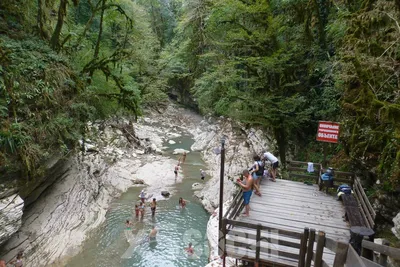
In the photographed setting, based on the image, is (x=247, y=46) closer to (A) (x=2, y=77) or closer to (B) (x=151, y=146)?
(A) (x=2, y=77)

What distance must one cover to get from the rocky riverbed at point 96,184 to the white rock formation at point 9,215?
29mm

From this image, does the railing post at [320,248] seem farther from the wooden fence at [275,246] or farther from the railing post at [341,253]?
the railing post at [341,253]

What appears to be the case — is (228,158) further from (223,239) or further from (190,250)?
(223,239)

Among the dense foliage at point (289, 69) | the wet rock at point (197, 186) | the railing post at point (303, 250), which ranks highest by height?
the dense foliage at point (289, 69)

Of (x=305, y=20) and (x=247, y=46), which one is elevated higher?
(x=305, y=20)

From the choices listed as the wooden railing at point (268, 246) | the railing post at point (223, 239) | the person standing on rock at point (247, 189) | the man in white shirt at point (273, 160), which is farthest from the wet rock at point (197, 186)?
the railing post at point (223, 239)

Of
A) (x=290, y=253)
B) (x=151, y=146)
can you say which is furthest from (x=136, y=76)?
(x=290, y=253)

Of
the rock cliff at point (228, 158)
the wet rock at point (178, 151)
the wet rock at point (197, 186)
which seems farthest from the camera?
the wet rock at point (178, 151)

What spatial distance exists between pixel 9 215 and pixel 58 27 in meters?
9.02

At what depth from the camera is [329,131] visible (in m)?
Answer: 9.99

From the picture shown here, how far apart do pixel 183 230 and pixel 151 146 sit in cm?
1427

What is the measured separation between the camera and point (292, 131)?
1672cm

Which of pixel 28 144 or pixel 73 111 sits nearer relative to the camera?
pixel 28 144

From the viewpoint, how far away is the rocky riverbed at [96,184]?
10742mm
